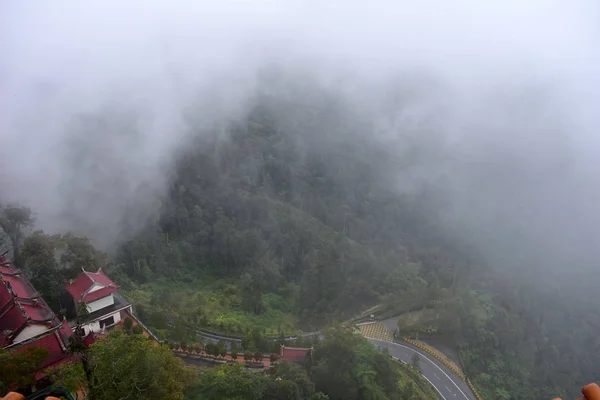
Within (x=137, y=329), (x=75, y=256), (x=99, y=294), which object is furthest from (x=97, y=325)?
(x=75, y=256)

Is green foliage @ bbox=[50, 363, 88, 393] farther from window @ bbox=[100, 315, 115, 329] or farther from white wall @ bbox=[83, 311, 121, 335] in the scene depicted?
window @ bbox=[100, 315, 115, 329]

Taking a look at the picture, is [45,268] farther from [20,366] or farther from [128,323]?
[20,366]

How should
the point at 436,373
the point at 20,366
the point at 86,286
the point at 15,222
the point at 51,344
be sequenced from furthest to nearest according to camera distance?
1. the point at 436,373
2. the point at 15,222
3. the point at 86,286
4. the point at 51,344
5. the point at 20,366

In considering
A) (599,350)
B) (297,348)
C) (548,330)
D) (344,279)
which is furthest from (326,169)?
(297,348)

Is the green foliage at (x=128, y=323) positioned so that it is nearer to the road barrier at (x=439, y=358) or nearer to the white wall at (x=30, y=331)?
the white wall at (x=30, y=331)

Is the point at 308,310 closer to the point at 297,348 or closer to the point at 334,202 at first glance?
the point at 297,348

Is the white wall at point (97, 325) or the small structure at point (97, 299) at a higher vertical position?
the small structure at point (97, 299)

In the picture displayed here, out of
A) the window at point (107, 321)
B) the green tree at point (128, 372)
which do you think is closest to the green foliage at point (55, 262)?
the window at point (107, 321)
